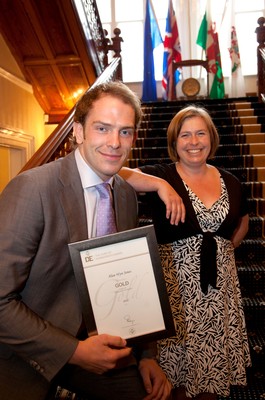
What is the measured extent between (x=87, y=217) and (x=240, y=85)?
28.6 feet

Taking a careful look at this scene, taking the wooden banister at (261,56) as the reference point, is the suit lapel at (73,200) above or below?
below

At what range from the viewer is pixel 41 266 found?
1205 millimetres

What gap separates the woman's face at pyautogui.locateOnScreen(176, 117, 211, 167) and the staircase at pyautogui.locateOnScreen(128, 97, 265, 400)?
36cm

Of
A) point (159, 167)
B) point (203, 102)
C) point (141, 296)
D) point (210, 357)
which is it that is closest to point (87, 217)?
point (141, 296)

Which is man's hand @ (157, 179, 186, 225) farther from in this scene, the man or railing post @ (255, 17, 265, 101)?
railing post @ (255, 17, 265, 101)

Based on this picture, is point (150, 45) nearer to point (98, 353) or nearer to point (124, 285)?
point (124, 285)

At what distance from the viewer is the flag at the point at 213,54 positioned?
27.5 ft

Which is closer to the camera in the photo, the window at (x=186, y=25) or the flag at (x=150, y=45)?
the flag at (x=150, y=45)

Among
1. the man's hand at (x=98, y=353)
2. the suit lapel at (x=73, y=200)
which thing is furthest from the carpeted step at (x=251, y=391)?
the suit lapel at (x=73, y=200)

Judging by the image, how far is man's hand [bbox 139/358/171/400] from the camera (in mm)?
1464

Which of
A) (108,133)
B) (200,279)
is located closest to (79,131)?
(108,133)

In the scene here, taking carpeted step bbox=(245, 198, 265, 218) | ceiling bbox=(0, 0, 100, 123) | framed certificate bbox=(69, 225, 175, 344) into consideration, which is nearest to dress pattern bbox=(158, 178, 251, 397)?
framed certificate bbox=(69, 225, 175, 344)

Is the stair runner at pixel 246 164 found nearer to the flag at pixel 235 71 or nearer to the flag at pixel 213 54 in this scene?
the flag at pixel 213 54

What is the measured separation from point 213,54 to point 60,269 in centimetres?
826
